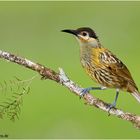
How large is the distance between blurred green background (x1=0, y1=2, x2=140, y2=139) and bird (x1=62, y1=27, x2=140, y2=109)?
3.00 meters

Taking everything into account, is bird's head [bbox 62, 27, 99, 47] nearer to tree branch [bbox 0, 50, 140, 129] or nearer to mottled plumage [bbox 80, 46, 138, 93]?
mottled plumage [bbox 80, 46, 138, 93]

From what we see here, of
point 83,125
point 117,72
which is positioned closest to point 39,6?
point 83,125

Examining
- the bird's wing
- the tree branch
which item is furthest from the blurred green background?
the tree branch

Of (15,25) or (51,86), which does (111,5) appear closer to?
(15,25)

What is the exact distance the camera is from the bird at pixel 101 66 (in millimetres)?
10245

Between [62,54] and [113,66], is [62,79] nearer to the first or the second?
[113,66]

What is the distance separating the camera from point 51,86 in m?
17.3

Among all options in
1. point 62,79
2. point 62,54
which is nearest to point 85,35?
point 62,79

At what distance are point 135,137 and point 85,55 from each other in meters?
3.43

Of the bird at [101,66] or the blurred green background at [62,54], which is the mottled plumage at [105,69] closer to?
the bird at [101,66]

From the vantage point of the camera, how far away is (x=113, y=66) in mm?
10734

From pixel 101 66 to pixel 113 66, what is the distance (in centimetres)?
18

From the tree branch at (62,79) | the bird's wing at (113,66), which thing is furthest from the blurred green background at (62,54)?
the tree branch at (62,79)

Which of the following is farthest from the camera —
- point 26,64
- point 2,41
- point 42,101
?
point 2,41
